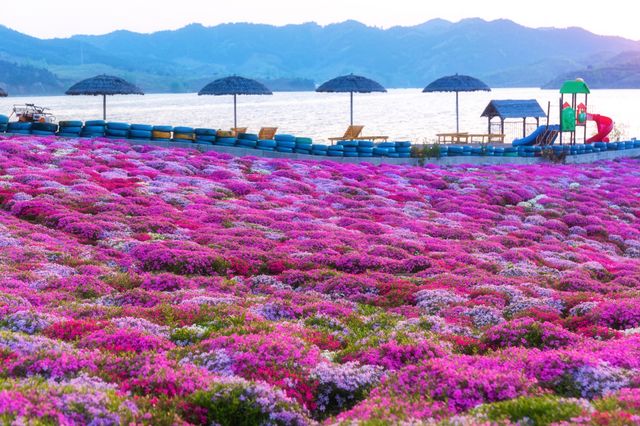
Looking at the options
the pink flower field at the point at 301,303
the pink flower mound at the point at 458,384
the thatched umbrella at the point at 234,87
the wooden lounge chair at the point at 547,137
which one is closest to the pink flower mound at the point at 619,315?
the pink flower field at the point at 301,303

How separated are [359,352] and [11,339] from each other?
17.9 feet

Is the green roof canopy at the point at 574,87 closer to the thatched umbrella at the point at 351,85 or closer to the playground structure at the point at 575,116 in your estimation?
the playground structure at the point at 575,116

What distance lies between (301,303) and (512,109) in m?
53.9

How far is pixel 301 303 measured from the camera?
15906mm

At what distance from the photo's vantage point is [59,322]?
1254 centimetres

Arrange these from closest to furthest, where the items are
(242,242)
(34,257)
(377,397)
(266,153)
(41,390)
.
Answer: (41,390), (377,397), (34,257), (242,242), (266,153)

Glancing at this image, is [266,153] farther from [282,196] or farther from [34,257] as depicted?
[34,257]

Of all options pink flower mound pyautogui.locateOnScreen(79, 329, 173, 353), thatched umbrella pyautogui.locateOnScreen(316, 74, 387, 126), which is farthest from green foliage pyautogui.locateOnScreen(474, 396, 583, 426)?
thatched umbrella pyautogui.locateOnScreen(316, 74, 387, 126)

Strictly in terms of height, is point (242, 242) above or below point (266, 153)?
below

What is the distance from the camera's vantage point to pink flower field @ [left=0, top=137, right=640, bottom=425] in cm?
918

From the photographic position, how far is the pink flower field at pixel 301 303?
9180 millimetres

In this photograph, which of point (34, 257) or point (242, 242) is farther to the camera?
point (242, 242)

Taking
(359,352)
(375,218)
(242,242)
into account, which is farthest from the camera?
(375,218)

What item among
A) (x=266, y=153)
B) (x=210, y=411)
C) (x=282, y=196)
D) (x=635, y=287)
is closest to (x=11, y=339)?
(x=210, y=411)
